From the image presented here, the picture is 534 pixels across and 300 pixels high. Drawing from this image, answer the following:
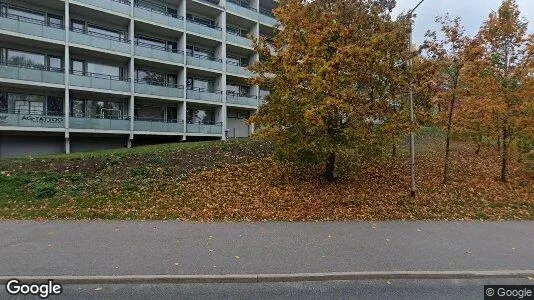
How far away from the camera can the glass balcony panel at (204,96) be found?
26219mm

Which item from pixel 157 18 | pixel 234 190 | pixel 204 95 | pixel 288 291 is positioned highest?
pixel 157 18

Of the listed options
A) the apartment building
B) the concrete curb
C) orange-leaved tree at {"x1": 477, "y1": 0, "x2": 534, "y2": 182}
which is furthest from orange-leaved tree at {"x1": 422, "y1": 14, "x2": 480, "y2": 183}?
the apartment building

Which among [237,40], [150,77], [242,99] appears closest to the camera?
[150,77]

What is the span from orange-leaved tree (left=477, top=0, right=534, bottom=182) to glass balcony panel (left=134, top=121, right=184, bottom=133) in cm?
1918

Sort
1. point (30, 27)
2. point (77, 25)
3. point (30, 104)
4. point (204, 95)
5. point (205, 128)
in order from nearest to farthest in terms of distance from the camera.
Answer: point (30, 27)
point (30, 104)
point (77, 25)
point (205, 128)
point (204, 95)

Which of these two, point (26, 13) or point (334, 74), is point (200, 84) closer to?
point (26, 13)

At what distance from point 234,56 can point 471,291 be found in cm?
2948

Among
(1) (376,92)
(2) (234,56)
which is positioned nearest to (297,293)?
(1) (376,92)

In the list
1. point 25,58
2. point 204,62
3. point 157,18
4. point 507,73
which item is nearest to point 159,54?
point 157,18

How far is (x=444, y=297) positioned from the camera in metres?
4.51

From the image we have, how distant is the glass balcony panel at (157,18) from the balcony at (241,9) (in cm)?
535

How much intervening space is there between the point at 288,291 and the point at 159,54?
76.0 ft

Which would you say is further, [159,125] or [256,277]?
[159,125]

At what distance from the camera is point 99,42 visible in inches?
853
